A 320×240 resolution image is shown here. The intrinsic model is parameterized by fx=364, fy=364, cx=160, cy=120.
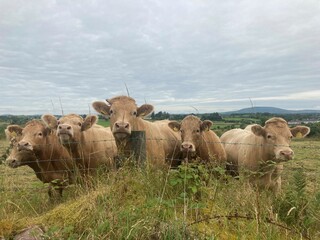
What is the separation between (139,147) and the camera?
19.1 feet

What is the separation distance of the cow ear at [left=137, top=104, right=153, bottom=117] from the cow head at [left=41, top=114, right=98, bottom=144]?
969mm

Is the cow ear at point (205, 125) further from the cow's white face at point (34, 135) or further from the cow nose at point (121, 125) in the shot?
the cow's white face at point (34, 135)

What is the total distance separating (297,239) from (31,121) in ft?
21.0

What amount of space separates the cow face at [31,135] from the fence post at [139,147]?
2820 mm

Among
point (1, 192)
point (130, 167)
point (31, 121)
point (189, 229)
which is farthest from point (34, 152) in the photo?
point (189, 229)

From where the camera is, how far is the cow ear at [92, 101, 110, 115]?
8242mm

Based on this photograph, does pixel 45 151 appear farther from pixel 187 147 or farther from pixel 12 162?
pixel 187 147

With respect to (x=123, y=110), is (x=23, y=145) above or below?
below

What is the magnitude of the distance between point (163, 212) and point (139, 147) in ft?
6.04

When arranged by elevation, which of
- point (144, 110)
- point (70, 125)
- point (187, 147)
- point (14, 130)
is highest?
point (144, 110)

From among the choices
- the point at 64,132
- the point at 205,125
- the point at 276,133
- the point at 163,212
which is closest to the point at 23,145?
the point at 64,132

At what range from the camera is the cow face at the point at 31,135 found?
7598 mm

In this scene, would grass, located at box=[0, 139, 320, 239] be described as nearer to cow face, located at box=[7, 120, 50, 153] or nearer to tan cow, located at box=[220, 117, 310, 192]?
tan cow, located at box=[220, 117, 310, 192]

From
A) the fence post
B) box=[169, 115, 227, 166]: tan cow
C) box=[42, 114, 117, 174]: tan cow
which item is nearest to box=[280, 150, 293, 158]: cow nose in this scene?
box=[169, 115, 227, 166]: tan cow
